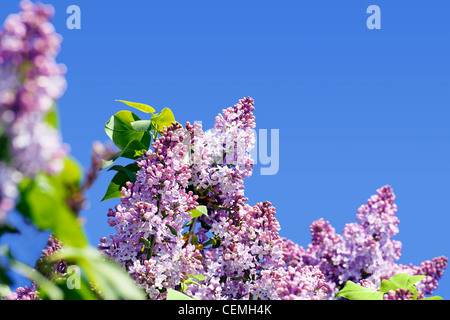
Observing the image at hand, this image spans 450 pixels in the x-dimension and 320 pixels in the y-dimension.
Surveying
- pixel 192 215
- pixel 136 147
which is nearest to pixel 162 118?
pixel 136 147

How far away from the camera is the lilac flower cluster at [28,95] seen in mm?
818

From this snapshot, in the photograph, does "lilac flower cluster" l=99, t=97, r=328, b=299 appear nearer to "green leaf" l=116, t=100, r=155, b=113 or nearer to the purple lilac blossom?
"green leaf" l=116, t=100, r=155, b=113

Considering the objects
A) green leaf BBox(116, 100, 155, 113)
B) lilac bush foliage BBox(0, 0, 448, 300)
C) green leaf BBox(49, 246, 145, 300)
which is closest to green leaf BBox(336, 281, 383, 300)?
lilac bush foliage BBox(0, 0, 448, 300)

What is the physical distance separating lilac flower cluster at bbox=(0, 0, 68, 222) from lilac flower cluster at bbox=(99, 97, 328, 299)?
5.43 feet

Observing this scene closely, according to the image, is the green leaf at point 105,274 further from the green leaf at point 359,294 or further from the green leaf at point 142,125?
the green leaf at point 142,125

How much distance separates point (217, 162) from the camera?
328cm

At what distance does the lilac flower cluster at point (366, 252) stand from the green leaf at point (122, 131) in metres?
1.50

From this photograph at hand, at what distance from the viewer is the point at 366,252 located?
3.64m

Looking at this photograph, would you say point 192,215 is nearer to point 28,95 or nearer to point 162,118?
point 162,118

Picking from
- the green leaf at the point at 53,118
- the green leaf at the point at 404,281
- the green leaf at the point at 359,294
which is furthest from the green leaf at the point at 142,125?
the green leaf at the point at 53,118

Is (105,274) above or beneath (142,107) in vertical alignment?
beneath

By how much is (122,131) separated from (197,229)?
883 millimetres
